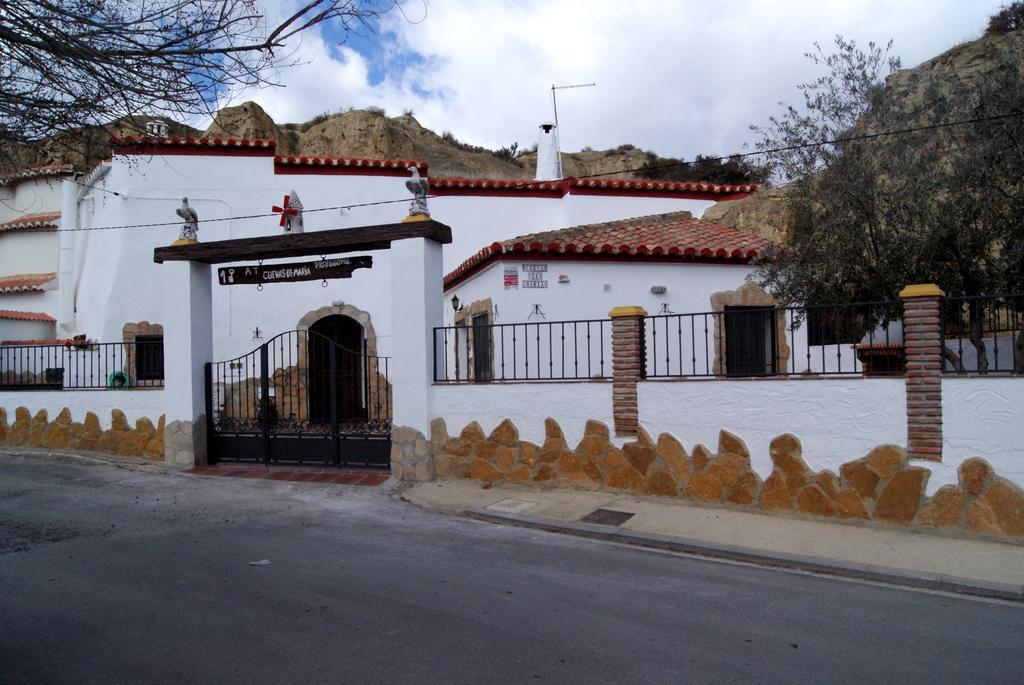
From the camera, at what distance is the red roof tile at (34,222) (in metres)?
21.5

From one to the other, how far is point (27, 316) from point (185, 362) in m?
10.5

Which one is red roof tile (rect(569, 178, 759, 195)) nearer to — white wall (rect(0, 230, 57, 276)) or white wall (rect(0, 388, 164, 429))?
white wall (rect(0, 388, 164, 429))

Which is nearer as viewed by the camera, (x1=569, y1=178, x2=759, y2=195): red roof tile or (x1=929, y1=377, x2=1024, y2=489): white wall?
(x1=929, y1=377, x2=1024, y2=489): white wall

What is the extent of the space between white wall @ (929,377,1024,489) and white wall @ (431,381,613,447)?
365 centimetres

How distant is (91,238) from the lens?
19.6 m

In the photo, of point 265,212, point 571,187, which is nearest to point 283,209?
point 265,212

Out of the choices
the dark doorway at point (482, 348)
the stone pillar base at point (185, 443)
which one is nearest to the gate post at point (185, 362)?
the stone pillar base at point (185, 443)

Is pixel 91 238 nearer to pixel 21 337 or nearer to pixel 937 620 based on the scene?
pixel 21 337

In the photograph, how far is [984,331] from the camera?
8.89 metres

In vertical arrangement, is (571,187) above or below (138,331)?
above

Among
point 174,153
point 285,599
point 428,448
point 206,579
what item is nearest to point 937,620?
point 285,599

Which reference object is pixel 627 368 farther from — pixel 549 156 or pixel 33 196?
pixel 33 196

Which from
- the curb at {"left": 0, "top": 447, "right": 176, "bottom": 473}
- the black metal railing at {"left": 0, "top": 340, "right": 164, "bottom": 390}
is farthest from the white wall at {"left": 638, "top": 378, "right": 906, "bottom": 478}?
the black metal railing at {"left": 0, "top": 340, "right": 164, "bottom": 390}

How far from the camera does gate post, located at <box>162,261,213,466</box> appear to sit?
39.1ft
